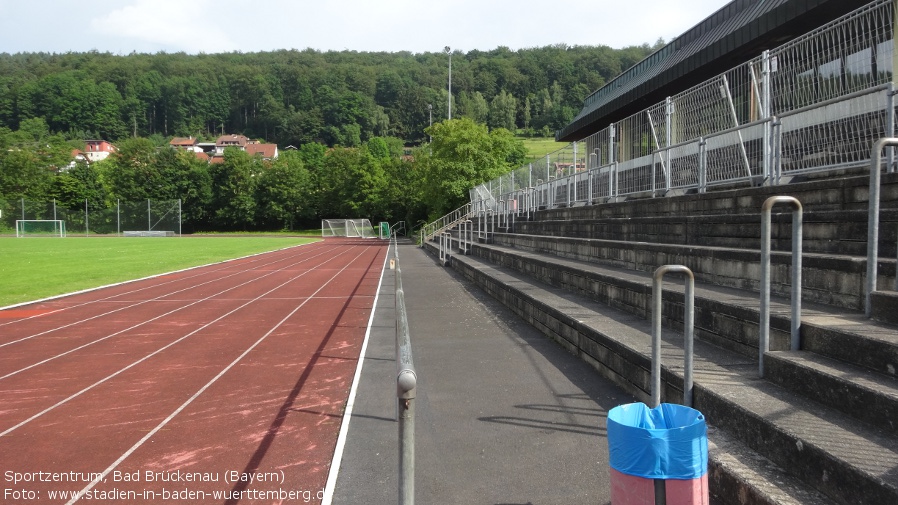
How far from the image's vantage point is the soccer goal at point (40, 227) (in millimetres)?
60912

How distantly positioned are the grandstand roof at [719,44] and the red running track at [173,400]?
Result: 1207 centimetres

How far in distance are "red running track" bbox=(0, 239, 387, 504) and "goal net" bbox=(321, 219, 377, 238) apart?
4931 cm

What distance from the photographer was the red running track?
12.8 ft

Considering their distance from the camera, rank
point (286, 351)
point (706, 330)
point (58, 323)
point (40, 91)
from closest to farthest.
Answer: point (706, 330)
point (286, 351)
point (58, 323)
point (40, 91)

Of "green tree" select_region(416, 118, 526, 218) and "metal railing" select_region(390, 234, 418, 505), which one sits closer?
"metal railing" select_region(390, 234, 418, 505)

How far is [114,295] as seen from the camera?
13852mm

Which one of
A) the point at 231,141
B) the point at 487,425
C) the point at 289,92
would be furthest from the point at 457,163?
the point at 289,92

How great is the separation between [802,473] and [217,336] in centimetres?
809

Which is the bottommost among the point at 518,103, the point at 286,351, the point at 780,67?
the point at 286,351

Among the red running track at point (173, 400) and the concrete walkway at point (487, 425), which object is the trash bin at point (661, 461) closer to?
the concrete walkway at point (487, 425)

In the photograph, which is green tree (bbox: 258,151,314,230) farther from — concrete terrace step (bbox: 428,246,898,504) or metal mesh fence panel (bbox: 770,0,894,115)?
concrete terrace step (bbox: 428,246,898,504)

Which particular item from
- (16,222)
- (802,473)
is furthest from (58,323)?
(16,222)

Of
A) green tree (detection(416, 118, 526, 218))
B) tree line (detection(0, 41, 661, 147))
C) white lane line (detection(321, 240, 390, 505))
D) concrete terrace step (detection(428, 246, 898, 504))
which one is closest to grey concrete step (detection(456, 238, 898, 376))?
concrete terrace step (detection(428, 246, 898, 504))

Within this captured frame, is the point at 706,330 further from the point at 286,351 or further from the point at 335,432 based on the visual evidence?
the point at 286,351
